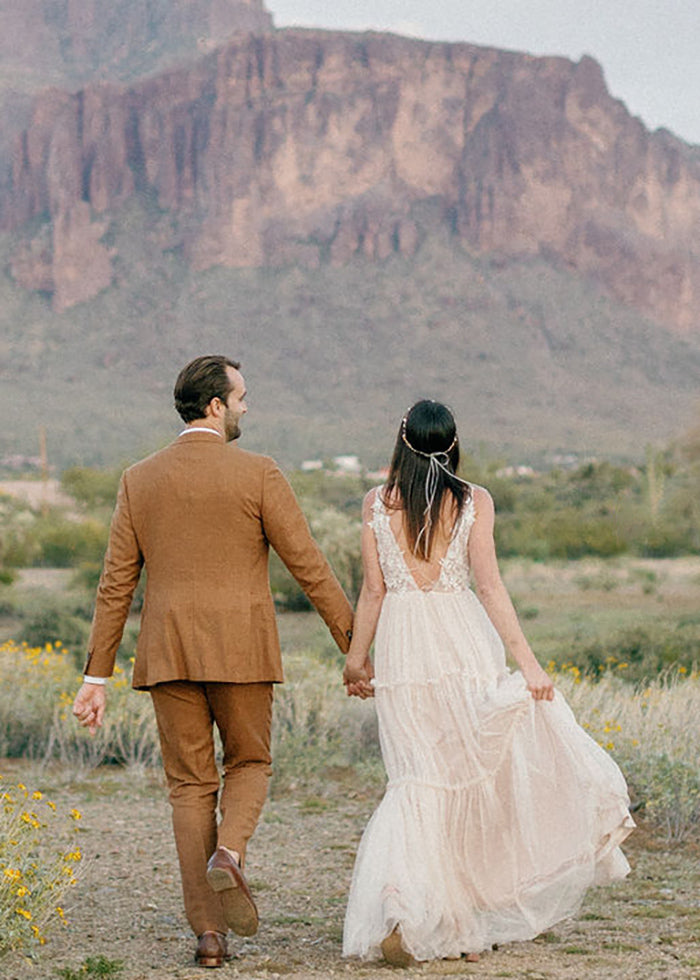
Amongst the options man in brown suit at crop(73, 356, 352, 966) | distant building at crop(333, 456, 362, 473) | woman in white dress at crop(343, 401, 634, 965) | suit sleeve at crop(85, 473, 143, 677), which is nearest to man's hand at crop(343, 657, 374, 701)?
woman in white dress at crop(343, 401, 634, 965)

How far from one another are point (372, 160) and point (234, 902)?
371ft

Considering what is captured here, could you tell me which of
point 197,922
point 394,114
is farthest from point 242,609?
point 394,114

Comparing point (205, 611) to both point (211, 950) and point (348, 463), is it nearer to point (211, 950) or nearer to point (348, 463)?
point (211, 950)

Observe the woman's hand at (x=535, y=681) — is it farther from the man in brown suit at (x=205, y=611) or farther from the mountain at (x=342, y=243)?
the mountain at (x=342, y=243)

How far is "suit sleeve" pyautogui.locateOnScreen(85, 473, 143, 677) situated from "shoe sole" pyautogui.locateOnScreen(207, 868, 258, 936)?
82cm

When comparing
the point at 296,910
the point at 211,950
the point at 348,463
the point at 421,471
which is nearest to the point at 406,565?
the point at 421,471

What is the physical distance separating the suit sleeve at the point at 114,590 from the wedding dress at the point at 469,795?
89cm

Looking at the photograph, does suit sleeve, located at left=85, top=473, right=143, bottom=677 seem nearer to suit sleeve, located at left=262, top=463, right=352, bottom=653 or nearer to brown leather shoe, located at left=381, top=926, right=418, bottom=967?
suit sleeve, located at left=262, top=463, right=352, bottom=653

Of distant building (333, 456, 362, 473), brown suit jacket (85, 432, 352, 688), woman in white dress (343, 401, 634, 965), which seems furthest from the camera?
distant building (333, 456, 362, 473)

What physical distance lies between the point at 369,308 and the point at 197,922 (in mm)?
84441

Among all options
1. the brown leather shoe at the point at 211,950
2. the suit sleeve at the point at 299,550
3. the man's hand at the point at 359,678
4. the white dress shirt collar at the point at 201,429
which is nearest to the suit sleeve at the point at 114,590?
the white dress shirt collar at the point at 201,429

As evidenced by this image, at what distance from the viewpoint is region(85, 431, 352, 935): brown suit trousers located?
4.89 m

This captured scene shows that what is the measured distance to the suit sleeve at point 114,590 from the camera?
5.05 metres

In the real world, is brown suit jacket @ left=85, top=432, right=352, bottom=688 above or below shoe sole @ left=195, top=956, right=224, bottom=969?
above
